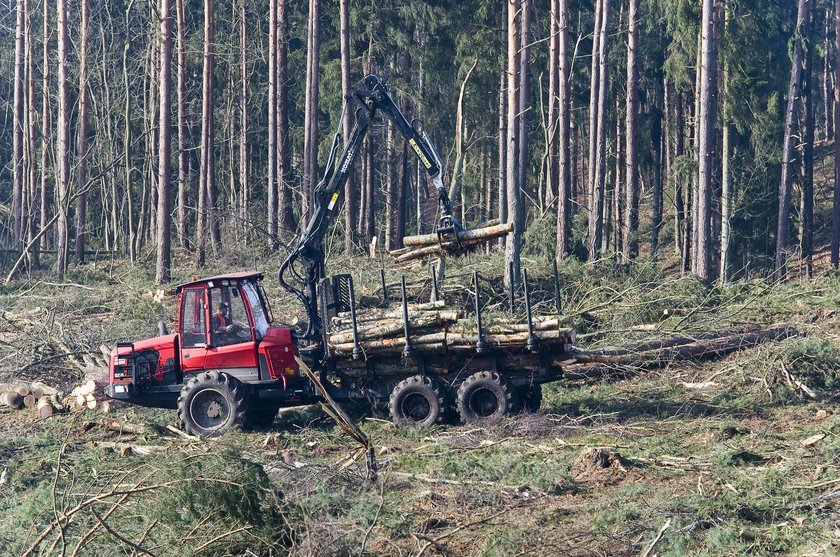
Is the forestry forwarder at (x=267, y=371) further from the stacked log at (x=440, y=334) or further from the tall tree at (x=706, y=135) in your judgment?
the tall tree at (x=706, y=135)

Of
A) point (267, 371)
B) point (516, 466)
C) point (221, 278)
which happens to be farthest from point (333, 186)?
point (516, 466)

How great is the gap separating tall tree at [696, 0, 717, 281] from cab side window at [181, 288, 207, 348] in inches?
A: 479

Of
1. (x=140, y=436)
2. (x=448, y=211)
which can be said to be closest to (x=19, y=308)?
(x=140, y=436)

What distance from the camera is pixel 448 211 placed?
14.4 meters

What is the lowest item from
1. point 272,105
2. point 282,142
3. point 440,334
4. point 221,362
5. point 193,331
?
point 221,362

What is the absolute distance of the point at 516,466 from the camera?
36.2 ft

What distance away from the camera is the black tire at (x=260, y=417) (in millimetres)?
14180

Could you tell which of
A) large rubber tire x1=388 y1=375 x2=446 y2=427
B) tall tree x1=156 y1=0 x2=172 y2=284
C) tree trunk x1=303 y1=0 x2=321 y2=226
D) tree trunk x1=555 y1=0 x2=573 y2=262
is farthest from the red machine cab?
tree trunk x1=303 y1=0 x2=321 y2=226

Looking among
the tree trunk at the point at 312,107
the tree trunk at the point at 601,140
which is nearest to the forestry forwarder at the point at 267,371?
the tree trunk at the point at 601,140

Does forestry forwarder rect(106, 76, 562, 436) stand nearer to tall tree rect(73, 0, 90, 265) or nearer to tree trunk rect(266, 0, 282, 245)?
tall tree rect(73, 0, 90, 265)

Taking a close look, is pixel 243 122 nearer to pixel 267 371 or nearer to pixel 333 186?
pixel 333 186

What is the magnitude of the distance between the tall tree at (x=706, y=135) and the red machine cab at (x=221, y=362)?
449 inches

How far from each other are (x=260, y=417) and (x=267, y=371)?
1.11m

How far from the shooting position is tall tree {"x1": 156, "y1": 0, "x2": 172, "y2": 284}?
24264mm
